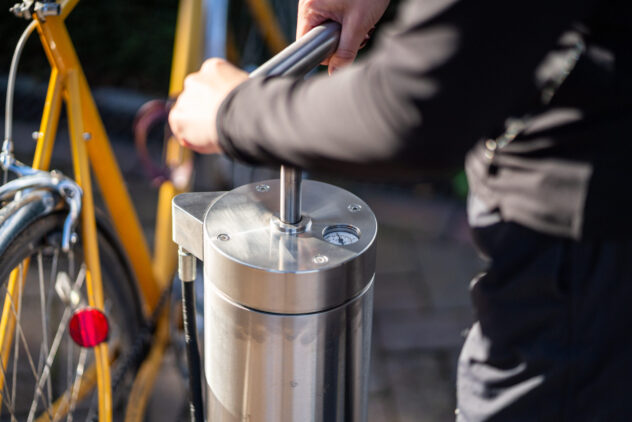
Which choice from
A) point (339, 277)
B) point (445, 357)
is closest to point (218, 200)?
point (339, 277)

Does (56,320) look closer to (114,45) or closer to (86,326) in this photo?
(86,326)

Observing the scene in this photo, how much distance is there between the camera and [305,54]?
0.91 m

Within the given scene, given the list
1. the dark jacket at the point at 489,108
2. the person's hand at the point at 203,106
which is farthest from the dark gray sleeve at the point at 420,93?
the person's hand at the point at 203,106

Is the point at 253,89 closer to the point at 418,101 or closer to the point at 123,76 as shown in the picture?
the point at 418,101

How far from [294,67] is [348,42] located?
157mm

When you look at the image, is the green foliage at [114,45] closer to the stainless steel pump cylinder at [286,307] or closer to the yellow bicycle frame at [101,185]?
the yellow bicycle frame at [101,185]

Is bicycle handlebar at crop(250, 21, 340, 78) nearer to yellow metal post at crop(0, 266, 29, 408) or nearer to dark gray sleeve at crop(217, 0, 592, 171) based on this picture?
dark gray sleeve at crop(217, 0, 592, 171)

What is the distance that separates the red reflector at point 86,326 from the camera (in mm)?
1254

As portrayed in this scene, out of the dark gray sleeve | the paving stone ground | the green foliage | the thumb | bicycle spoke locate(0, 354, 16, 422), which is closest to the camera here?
the dark gray sleeve

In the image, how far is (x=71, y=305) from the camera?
4.65ft

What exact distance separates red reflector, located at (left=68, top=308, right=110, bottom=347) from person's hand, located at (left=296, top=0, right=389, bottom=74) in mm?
621

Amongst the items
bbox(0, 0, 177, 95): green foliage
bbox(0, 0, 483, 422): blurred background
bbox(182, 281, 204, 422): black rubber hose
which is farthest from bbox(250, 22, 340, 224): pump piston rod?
bbox(0, 0, 177, 95): green foliage

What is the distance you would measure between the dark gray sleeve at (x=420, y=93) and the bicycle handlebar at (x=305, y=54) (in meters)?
0.13

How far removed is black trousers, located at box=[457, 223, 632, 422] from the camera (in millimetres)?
832
